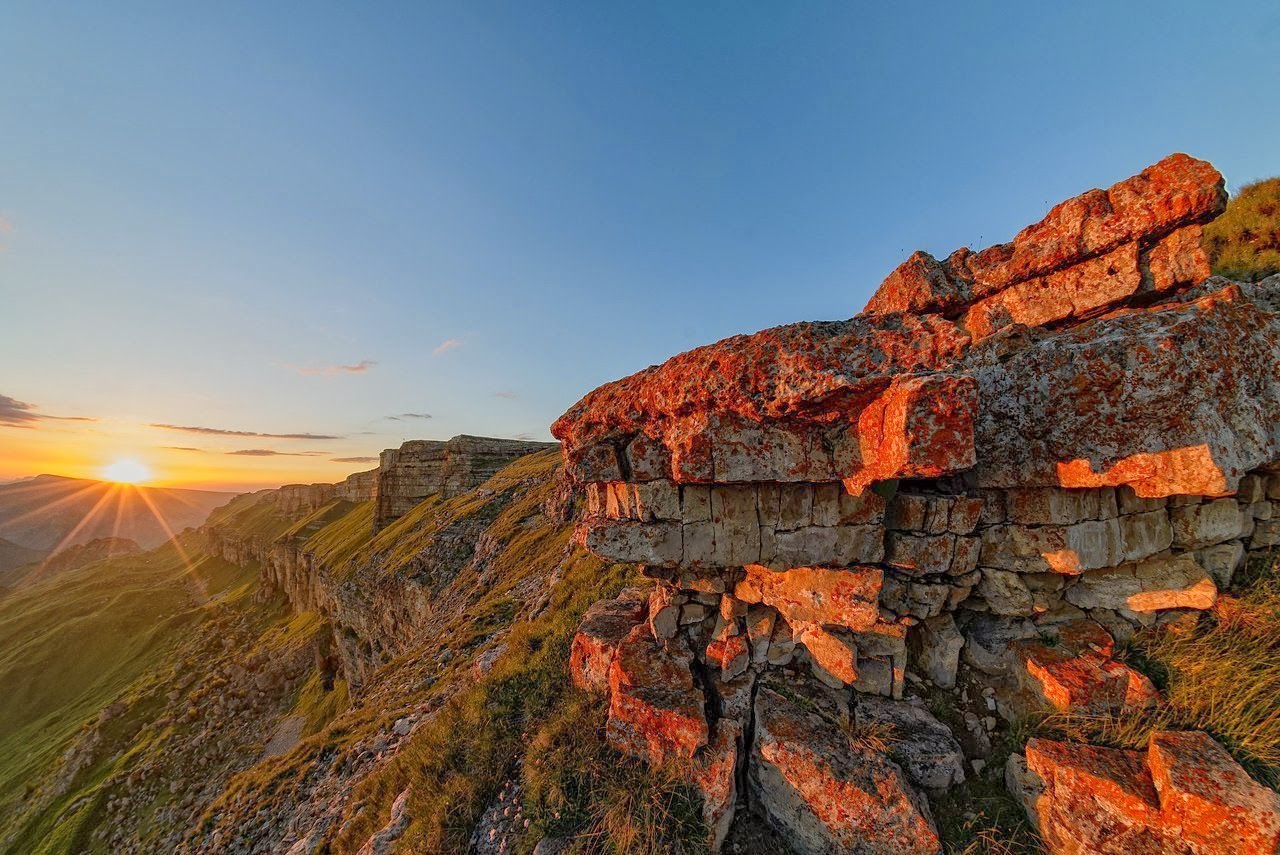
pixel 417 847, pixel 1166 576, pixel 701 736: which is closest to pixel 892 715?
pixel 701 736

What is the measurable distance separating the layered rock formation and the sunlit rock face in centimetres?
4380

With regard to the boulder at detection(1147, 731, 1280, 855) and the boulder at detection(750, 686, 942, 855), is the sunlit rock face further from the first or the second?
the boulder at detection(1147, 731, 1280, 855)

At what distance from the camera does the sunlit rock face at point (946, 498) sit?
5.28 metres

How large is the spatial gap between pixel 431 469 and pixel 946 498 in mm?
52912

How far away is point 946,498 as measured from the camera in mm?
6488

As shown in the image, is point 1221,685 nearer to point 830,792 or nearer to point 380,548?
point 830,792

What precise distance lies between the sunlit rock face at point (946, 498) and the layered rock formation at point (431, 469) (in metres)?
43.8

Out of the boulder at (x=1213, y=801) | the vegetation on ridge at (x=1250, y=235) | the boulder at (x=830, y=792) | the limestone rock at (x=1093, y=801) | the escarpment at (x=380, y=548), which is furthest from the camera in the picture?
the escarpment at (x=380, y=548)

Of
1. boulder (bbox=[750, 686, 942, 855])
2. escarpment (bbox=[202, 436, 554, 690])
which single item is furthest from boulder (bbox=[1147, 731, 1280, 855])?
escarpment (bbox=[202, 436, 554, 690])

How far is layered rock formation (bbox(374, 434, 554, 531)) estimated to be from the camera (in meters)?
47.2

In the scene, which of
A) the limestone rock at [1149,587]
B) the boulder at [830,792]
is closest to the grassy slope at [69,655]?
the boulder at [830,792]

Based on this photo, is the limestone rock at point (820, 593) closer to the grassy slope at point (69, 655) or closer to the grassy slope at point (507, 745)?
the grassy slope at point (507, 745)

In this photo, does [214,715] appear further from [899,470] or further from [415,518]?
[899,470]

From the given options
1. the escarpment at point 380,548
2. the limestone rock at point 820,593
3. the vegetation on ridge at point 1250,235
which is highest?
the vegetation on ridge at point 1250,235
